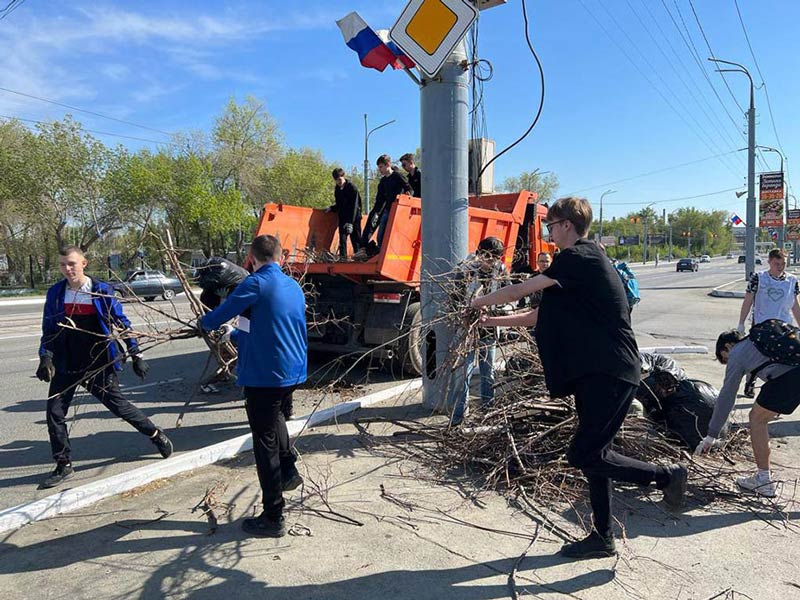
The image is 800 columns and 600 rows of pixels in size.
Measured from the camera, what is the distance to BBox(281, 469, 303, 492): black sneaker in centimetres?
388

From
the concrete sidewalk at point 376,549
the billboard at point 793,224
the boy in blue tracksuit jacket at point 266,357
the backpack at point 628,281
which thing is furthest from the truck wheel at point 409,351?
the billboard at point 793,224

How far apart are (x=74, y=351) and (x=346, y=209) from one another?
16.6ft

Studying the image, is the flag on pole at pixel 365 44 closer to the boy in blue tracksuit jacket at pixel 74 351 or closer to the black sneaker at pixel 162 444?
the boy in blue tracksuit jacket at pixel 74 351

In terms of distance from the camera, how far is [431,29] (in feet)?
17.0

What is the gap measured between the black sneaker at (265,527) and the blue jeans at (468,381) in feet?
6.76

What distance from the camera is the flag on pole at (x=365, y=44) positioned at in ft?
19.3

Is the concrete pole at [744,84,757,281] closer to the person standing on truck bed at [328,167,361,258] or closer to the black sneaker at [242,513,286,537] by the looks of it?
the person standing on truck bed at [328,167,361,258]

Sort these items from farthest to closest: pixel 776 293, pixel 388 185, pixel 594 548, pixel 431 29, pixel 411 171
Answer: pixel 411 171 < pixel 388 185 < pixel 776 293 < pixel 431 29 < pixel 594 548

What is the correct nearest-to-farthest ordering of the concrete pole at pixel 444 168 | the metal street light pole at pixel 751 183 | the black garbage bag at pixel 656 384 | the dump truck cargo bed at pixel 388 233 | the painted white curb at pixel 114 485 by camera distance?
the painted white curb at pixel 114 485
the black garbage bag at pixel 656 384
the concrete pole at pixel 444 168
the dump truck cargo bed at pixel 388 233
the metal street light pole at pixel 751 183

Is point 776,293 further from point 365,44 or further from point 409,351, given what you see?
point 365,44

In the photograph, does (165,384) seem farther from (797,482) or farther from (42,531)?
(797,482)

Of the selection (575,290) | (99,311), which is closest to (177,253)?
(99,311)

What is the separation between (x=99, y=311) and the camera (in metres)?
4.53

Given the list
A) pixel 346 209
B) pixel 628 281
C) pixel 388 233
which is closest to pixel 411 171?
pixel 346 209
